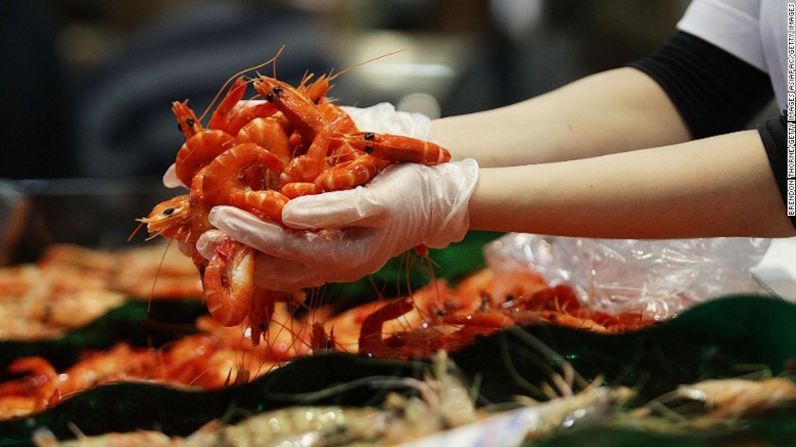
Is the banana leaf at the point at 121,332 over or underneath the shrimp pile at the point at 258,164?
underneath

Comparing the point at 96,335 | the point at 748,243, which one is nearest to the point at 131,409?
the point at 96,335

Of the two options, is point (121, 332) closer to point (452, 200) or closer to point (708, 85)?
point (452, 200)

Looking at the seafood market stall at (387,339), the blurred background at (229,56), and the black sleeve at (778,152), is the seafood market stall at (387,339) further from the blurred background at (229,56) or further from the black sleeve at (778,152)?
the blurred background at (229,56)

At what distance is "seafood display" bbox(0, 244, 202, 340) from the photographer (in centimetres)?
196

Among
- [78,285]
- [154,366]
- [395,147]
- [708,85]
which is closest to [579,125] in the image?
[708,85]

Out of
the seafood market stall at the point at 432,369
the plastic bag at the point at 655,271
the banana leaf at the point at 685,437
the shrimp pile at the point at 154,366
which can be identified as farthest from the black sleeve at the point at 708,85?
the banana leaf at the point at 685,437

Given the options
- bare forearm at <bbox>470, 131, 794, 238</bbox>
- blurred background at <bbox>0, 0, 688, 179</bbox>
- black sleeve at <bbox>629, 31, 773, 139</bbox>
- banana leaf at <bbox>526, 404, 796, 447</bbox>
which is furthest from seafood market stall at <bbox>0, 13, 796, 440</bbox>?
blurred background at <bbox>0, 0, 688, 179</bbox>

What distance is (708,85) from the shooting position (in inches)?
65.1

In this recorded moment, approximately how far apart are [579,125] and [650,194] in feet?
1.54

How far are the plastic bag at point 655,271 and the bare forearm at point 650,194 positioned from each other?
24 centimetres

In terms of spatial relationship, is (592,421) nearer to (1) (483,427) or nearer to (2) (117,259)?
(1) (483,427)

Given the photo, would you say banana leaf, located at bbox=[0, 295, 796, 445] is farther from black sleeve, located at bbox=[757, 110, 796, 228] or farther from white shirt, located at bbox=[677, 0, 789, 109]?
white shirt, located at bbox=[677, 0, 789, 109]

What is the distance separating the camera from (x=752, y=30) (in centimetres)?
159

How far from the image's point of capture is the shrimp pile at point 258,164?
117 centimetres
